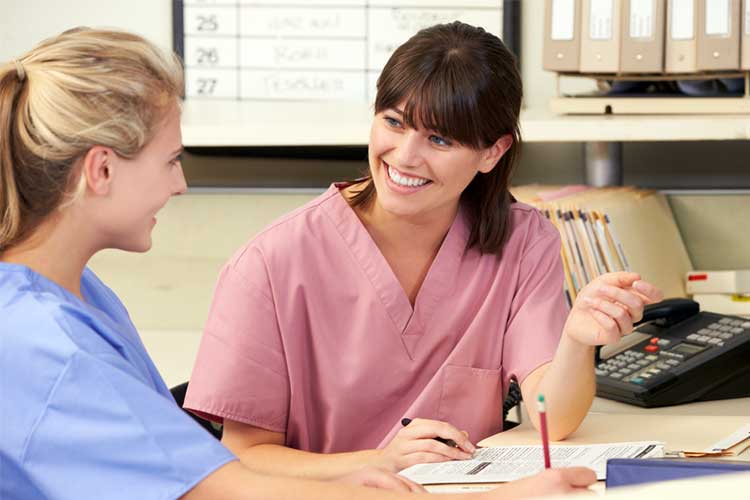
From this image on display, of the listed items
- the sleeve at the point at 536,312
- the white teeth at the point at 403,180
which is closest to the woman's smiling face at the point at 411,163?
the white teeth at the point at 403,180

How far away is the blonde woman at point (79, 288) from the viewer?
98cm

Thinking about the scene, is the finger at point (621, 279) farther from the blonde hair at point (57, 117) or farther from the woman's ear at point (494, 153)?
the blonde hair at point (57, 117)

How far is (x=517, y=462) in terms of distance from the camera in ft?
4.30

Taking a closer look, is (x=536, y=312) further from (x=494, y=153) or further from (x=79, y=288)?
(x=79, y=288)

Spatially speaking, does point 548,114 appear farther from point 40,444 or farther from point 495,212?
point 40,444

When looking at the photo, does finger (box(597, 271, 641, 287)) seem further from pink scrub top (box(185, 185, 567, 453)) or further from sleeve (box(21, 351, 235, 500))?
sleeve (box(21, 351, 235, 500))

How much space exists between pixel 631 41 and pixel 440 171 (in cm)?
72

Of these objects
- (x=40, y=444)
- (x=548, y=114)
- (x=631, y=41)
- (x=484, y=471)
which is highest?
(x=631, y=41)

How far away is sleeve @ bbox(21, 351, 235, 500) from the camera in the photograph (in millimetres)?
976

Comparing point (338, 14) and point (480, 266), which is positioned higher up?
point (338, 14)

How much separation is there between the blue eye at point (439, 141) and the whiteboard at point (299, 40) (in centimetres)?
99

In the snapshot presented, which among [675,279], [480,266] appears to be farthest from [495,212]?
[675,279]

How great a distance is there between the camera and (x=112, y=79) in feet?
3.58

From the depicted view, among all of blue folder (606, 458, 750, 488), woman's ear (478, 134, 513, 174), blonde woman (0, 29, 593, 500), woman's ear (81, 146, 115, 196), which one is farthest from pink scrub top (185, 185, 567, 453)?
blue folder (606, 458, 750, 488)
